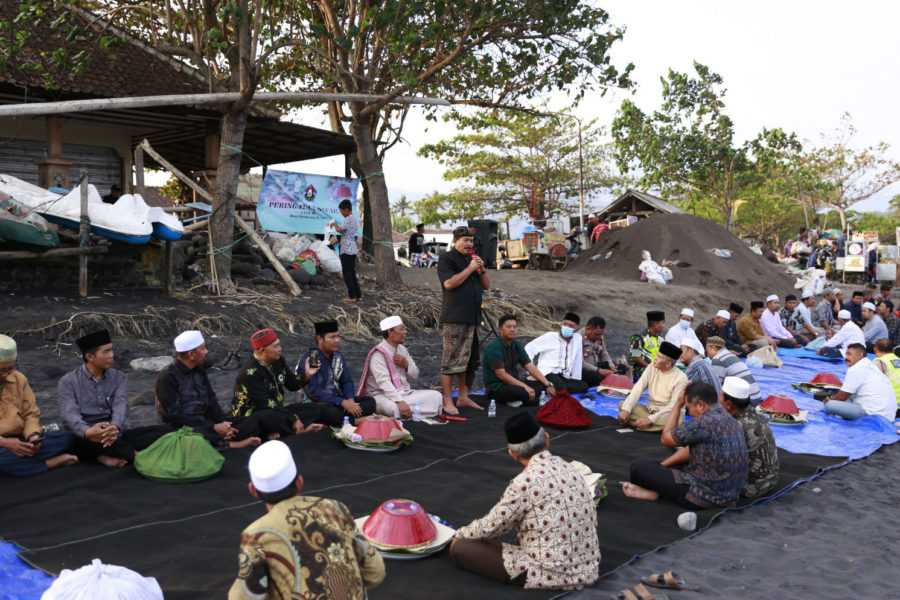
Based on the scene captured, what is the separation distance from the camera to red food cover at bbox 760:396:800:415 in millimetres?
7656

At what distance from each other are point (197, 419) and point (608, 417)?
4047 millimetres

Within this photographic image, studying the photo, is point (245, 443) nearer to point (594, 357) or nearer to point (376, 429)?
point (376, 429)

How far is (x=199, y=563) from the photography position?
3.85m

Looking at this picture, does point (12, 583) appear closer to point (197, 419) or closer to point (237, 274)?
point (197, 419)

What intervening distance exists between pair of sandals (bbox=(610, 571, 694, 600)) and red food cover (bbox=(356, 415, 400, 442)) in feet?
8.72

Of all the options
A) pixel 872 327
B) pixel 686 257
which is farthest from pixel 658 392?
pixel 686 257

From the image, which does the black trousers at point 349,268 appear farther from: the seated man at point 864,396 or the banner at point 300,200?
the seated man at point 864,396

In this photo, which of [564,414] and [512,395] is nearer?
[564,414]

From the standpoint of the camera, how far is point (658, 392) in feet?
23.5

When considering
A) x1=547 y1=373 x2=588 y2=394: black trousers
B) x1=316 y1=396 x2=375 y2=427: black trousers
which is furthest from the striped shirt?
x1=316 y1=396 x2=375 y2=427: black trousers

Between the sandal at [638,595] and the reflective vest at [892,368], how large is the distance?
5.84m

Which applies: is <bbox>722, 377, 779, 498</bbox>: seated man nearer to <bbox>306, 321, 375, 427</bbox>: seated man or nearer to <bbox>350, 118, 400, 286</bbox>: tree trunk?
<bbox>306, 321, 375, 427</bbox>: seated man

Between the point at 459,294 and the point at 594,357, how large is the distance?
2683mm

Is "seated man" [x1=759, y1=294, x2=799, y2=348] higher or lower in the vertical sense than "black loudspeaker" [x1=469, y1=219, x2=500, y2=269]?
lower
